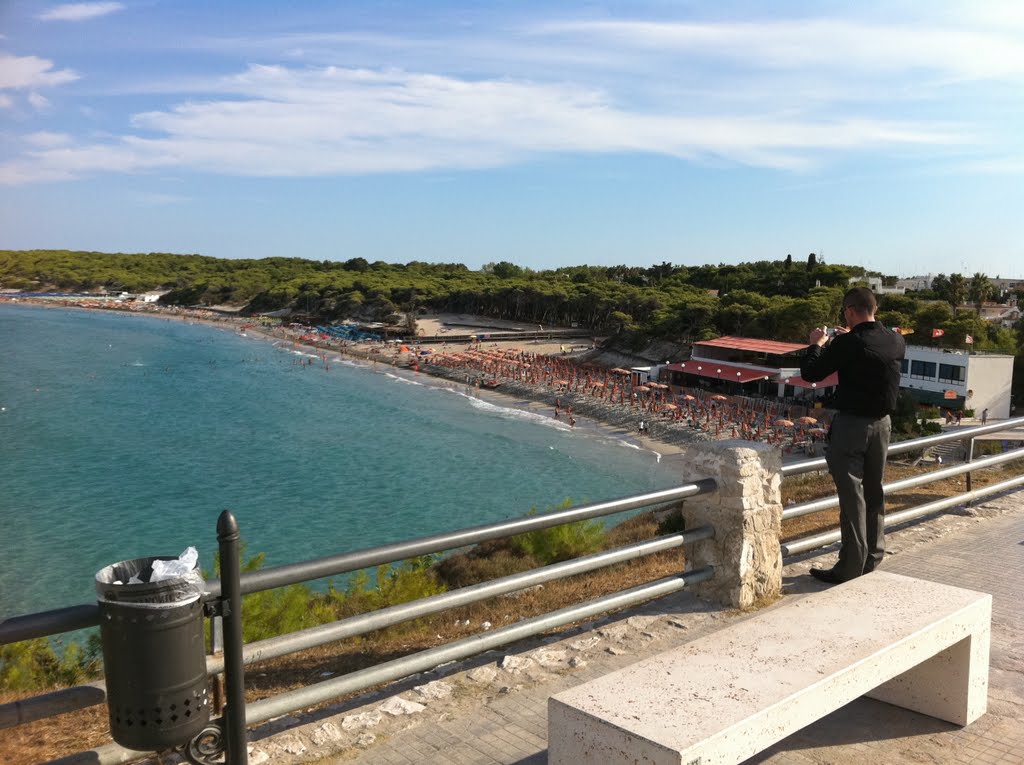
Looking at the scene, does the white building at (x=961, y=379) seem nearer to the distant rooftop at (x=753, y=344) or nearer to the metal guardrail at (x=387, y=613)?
the distant rooftop at (x=753, y=344)

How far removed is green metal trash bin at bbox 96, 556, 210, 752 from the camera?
2543 millimetres

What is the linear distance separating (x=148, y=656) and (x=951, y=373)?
43839mm

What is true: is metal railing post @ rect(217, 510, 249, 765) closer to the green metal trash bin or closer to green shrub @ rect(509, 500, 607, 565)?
the green metal trash bin

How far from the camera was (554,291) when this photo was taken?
3489 inches

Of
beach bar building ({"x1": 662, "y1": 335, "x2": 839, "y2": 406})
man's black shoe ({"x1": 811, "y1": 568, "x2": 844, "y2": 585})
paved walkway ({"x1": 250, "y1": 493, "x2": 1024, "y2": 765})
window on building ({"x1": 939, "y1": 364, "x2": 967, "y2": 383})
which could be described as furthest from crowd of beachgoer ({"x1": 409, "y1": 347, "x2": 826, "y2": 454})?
paved walkway ({"x1": 250, "y1": 493, "x2": 1024, "y2": 765})

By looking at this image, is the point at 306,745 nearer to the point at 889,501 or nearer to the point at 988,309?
the point at 889,501

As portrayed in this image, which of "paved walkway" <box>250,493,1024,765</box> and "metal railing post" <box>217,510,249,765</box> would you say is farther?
"paved walkway" <box>250,493,1024,765</box>

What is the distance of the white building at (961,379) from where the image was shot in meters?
40.1

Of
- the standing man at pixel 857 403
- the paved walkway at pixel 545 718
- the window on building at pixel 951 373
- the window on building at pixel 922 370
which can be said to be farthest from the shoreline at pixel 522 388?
the window on building at pixel 951 373

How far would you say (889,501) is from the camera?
8.76 m

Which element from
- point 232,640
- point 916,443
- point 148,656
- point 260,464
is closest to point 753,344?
point 260,464

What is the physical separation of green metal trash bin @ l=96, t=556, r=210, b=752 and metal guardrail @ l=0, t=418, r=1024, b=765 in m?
0.15

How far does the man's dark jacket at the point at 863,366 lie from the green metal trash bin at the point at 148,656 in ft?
11.3

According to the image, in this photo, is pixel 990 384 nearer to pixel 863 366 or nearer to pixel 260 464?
pixel 260 464
